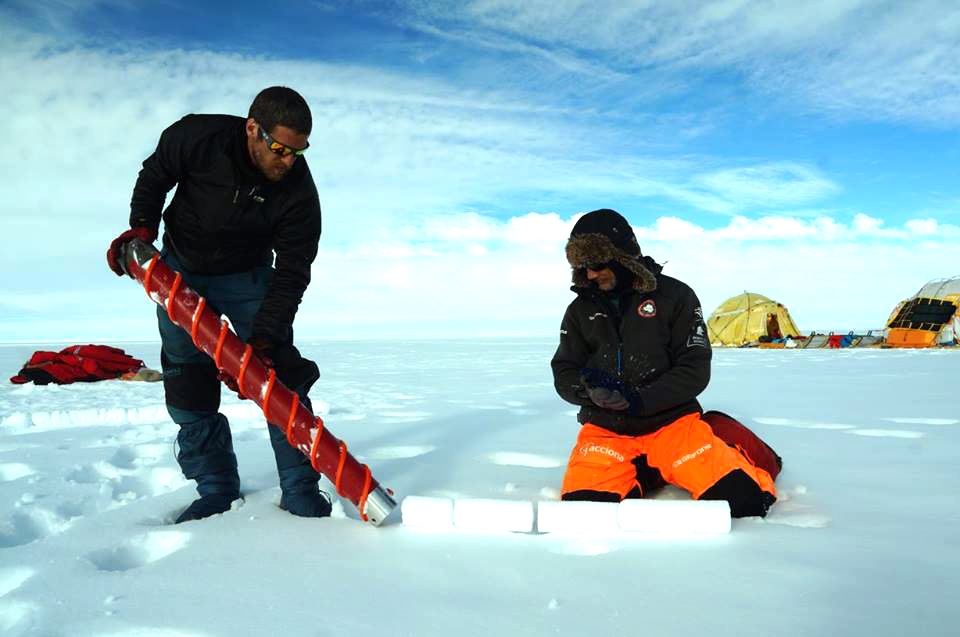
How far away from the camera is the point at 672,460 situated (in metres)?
2.27

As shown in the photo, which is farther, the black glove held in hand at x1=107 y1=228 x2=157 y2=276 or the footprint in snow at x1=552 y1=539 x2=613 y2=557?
the black glove held in hand at x1=107 y1=228 x2=157 y2=276

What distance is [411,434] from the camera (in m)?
3.82

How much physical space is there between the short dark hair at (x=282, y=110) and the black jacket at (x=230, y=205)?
0.19m

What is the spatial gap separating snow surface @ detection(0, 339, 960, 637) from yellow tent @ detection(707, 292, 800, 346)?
48.9 feet

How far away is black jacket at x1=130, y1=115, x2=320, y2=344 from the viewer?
2182 millimetres

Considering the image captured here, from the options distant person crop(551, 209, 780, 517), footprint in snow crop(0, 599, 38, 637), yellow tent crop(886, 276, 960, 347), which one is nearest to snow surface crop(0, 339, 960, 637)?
footprint in snow crop(0, 599, 38, 637)

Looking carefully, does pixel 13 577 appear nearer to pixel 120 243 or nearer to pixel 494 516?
pixel 120 243

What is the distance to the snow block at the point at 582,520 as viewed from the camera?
1.88 meters

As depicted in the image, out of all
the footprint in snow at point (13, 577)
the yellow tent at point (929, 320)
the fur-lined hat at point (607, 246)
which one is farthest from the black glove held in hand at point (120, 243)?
Answer: the yellow tent at point (929, 320)

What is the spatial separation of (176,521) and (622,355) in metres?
1.66

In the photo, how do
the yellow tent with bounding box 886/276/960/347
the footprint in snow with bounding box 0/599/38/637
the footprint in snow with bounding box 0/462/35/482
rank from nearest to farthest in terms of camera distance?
the footprint in snow with bounding box 0/599/38/637, the footprint in snow with bounding box 0/462/35/482, the yellow tent with bounding box 886/276/960/347

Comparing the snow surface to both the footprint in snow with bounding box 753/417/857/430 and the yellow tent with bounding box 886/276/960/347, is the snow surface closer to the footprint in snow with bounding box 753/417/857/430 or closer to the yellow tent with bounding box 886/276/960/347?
the footprint in snow with bounding box 753/417/857/430

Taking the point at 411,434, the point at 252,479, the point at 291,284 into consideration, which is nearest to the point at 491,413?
the point at 411,434

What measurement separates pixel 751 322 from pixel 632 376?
16.5 m
